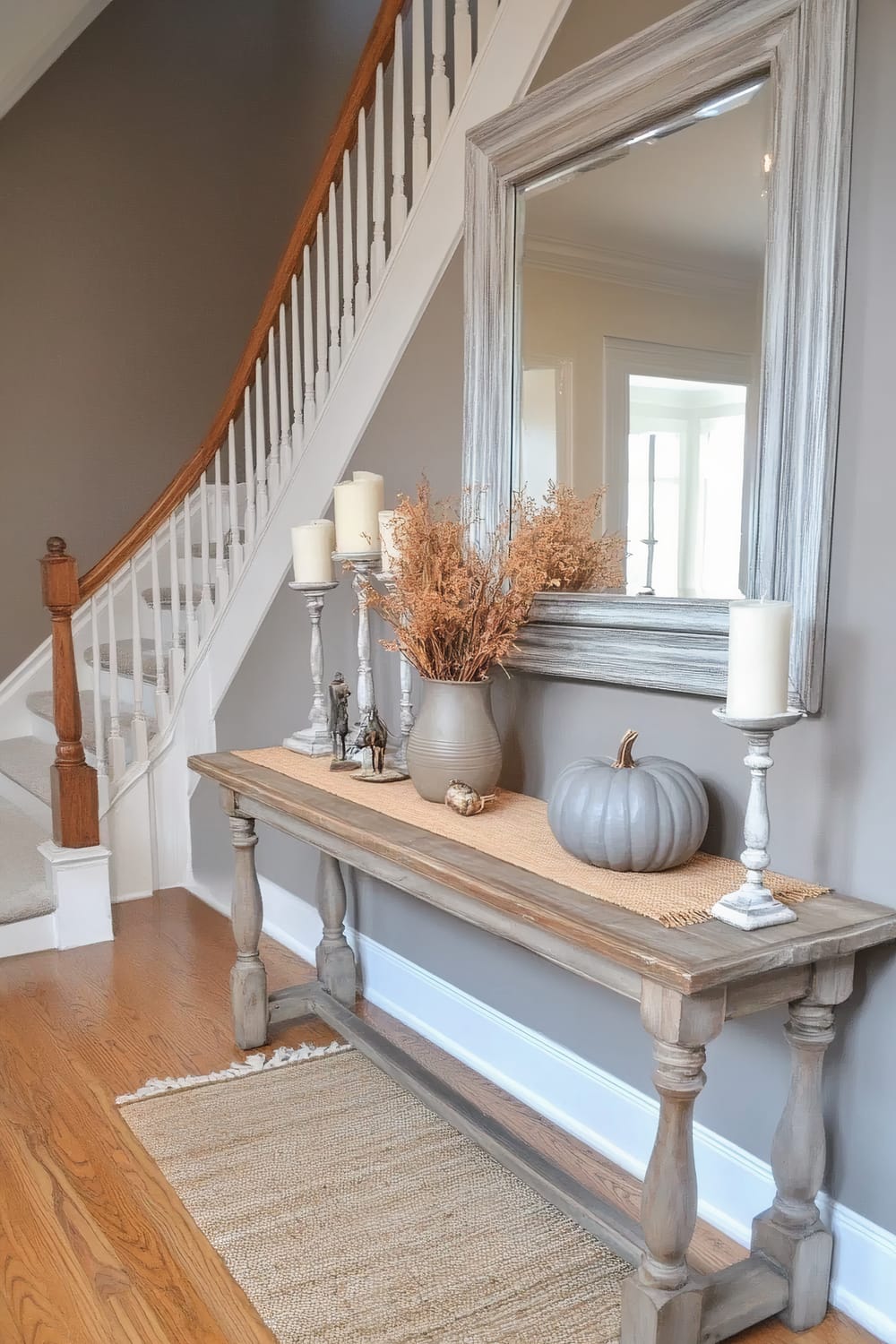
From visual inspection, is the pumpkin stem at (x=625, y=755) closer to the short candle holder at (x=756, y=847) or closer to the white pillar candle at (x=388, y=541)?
the short candle holder at (x=756, y=847)

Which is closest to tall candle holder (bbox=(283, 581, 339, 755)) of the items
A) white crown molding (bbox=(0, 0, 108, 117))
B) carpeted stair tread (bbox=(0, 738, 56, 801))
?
carpeted stair tread (bbox=(0, 738, 56, 801))

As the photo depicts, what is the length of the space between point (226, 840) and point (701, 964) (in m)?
2.54

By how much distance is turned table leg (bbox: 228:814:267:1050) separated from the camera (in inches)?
96.8

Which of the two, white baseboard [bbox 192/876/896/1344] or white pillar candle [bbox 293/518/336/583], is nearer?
white baseboard [bbox 192/876/896/1344]

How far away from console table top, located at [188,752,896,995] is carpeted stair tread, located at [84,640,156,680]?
2.12 meters

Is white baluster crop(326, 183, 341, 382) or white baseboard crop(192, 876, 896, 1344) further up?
white baluster crop(326, 183, 341, 382)

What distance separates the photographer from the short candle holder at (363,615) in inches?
88.5

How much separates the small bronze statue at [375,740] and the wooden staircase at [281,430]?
959 mm

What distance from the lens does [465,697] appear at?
197 centimetres

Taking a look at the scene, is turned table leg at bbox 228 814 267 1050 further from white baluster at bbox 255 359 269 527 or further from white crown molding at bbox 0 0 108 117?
white crown molding at bbox 0 0 108 117

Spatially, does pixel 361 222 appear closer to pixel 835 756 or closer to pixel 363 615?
pixel 363 615

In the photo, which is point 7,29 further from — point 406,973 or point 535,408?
point 406,973

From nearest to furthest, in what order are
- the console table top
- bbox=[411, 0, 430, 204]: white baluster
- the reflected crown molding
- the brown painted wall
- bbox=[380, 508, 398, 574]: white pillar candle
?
1. the console table top
2. the reflected crown molding
3. bbox=[380, 508, 398, 574]: white pillar candle
4. bbox=[411, 0, 430, 204]: white baluster
5. the brown painted wall

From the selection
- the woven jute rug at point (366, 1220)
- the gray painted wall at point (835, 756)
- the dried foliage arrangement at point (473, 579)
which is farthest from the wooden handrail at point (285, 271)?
the woven jute rug at point (366, 1220)
